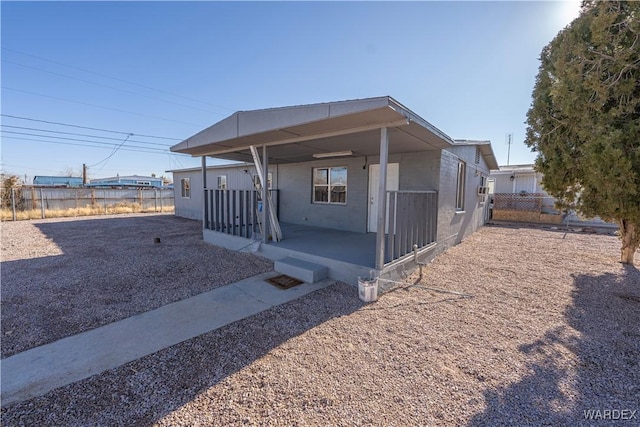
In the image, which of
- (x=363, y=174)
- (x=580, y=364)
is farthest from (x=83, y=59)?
(x=580, y=364)

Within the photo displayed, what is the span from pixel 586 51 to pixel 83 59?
73.2 feet

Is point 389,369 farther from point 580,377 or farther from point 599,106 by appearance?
point 599,106

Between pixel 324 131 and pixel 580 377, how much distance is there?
4.30 m

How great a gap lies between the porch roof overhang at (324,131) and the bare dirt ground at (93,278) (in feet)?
8.73

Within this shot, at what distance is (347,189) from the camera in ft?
26.3

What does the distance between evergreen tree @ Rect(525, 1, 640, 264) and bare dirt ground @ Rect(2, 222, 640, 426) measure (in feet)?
5.88

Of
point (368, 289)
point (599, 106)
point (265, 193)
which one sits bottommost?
point (368, 289)

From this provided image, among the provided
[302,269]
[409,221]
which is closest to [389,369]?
[302,269]

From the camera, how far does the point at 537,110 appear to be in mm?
5250

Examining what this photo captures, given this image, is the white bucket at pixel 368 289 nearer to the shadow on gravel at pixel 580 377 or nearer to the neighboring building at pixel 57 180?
the shadow on gravel at pixel 580 377

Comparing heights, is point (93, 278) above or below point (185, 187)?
below

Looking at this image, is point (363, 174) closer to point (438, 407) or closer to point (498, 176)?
point (438, 407)

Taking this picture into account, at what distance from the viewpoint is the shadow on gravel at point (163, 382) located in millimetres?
1808

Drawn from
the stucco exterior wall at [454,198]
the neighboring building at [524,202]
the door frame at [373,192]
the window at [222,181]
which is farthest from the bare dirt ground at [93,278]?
the neighboring building at [524,202]
